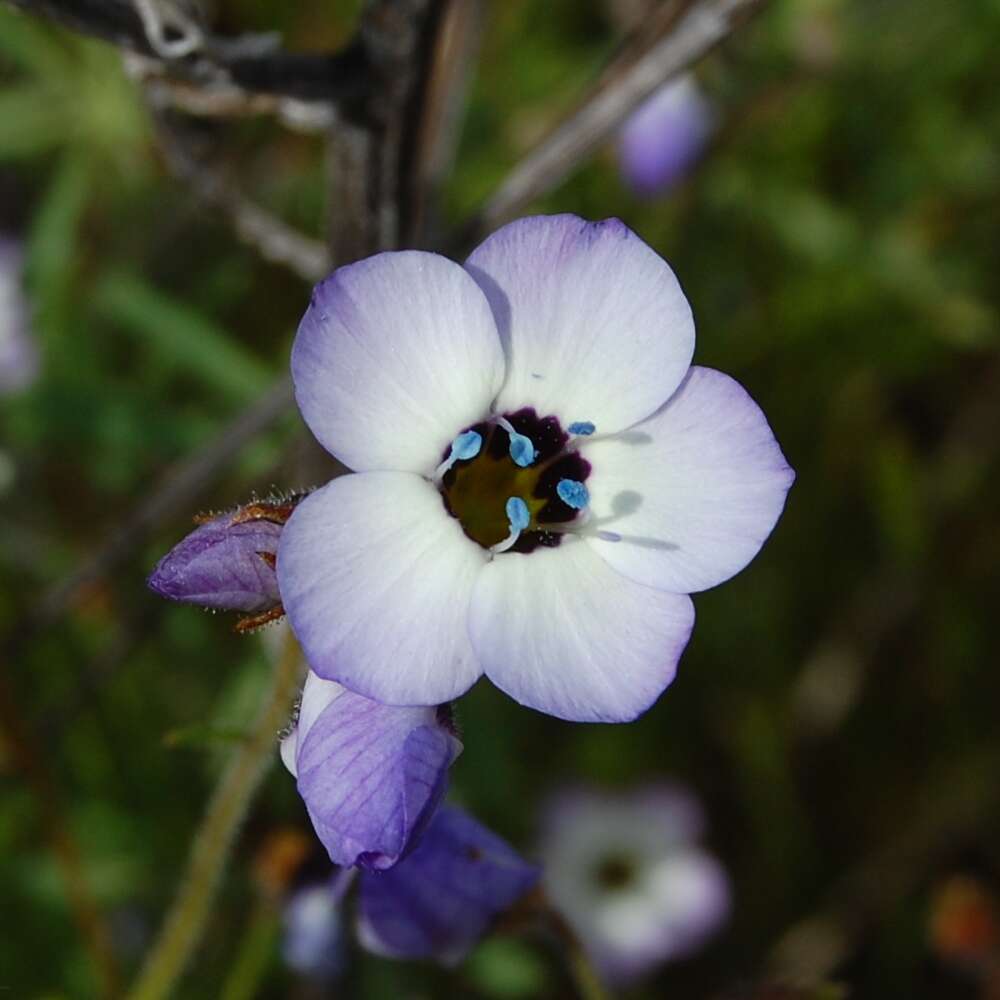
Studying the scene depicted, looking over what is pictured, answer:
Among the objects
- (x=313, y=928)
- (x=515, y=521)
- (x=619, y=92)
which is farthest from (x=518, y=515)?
(x=313, y=928)

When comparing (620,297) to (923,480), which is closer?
(620,297)

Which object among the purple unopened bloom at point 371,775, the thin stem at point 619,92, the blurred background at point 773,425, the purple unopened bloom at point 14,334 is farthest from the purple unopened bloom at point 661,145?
the purple unopened bloom at point 371,775

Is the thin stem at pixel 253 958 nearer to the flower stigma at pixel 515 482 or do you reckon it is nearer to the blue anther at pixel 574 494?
the flower stigma at pixel 515 482

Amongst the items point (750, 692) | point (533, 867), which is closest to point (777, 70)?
point (750, 692)

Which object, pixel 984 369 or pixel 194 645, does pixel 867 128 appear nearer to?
pixel 984 369

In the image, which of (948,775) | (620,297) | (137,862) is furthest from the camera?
(948,775)

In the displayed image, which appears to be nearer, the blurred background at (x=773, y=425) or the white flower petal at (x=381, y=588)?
the white flower petal at (x=381, y=588)
